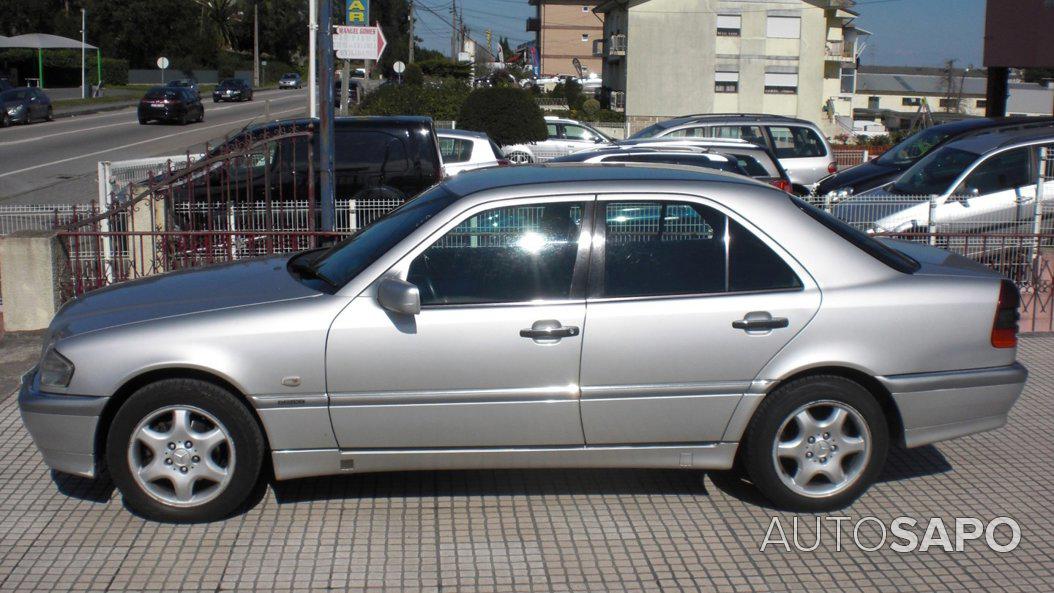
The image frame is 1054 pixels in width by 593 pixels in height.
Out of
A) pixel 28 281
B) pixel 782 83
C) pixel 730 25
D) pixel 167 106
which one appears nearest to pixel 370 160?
pixel 28 281

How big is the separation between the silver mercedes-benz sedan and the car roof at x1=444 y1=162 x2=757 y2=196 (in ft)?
0.18

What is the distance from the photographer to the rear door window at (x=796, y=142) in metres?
18.8

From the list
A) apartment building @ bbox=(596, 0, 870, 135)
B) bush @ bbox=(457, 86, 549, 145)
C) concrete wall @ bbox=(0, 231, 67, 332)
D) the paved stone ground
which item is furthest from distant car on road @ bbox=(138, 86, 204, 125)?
the paved stone ground

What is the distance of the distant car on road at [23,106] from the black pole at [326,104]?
117 feet

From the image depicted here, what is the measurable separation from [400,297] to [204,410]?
1061mm

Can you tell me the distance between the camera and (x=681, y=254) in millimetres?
5191

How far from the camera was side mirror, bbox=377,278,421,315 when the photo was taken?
475cm

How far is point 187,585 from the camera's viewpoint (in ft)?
14.7

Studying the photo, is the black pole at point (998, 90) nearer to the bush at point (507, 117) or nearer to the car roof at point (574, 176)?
the bush at point (507, 117)

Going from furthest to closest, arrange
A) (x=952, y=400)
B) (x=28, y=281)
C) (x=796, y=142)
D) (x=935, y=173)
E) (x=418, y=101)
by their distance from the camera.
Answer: (x=418, y=101) → (x=796, y=142) → (x=935, y=173) → (x=28, y=281) → (x=952, y=400)

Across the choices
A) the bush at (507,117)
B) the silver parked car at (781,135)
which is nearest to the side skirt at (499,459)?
the silver parked car at (781,135)

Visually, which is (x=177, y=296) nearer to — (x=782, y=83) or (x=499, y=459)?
(x=499, y=459)

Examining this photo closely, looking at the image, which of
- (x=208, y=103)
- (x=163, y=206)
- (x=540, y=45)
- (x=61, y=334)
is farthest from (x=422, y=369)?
(x=540, y=45)

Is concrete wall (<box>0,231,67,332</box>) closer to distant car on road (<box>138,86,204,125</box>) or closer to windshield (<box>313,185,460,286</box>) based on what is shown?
windshield (<box>313,185,460,286</box>)
